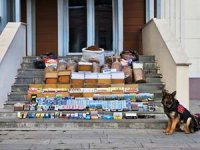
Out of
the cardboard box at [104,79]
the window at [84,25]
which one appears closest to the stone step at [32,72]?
the cardboard box at [104,79]

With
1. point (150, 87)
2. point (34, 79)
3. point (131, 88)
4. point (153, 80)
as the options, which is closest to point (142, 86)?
point (150, 87)

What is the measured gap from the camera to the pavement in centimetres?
730

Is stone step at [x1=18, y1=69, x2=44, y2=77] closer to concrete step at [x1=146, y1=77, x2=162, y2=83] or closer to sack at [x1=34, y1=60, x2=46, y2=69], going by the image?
sack at [x1=34, y1=60, x2=46, y2=69]

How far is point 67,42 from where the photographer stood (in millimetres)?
14531

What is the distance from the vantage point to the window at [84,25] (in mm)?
14445

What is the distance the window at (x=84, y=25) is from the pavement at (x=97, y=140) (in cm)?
622

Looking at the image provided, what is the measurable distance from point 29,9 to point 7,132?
6880 mm

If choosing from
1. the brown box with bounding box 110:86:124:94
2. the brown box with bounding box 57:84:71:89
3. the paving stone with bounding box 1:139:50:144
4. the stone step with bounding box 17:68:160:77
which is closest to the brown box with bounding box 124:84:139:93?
the brown box with bounding box 110:86:124:94

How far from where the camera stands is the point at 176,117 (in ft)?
27.4

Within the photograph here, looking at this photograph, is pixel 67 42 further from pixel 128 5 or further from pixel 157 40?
pixel 157 40

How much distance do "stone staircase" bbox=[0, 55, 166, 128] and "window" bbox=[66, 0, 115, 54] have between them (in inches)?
96.2

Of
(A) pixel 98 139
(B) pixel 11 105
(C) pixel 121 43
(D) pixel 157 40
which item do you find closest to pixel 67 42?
(C) pixel 121 43

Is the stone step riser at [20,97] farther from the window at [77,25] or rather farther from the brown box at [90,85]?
the window at [77,25]

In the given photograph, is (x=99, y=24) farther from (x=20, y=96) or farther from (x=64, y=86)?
(x=20, y=96)
